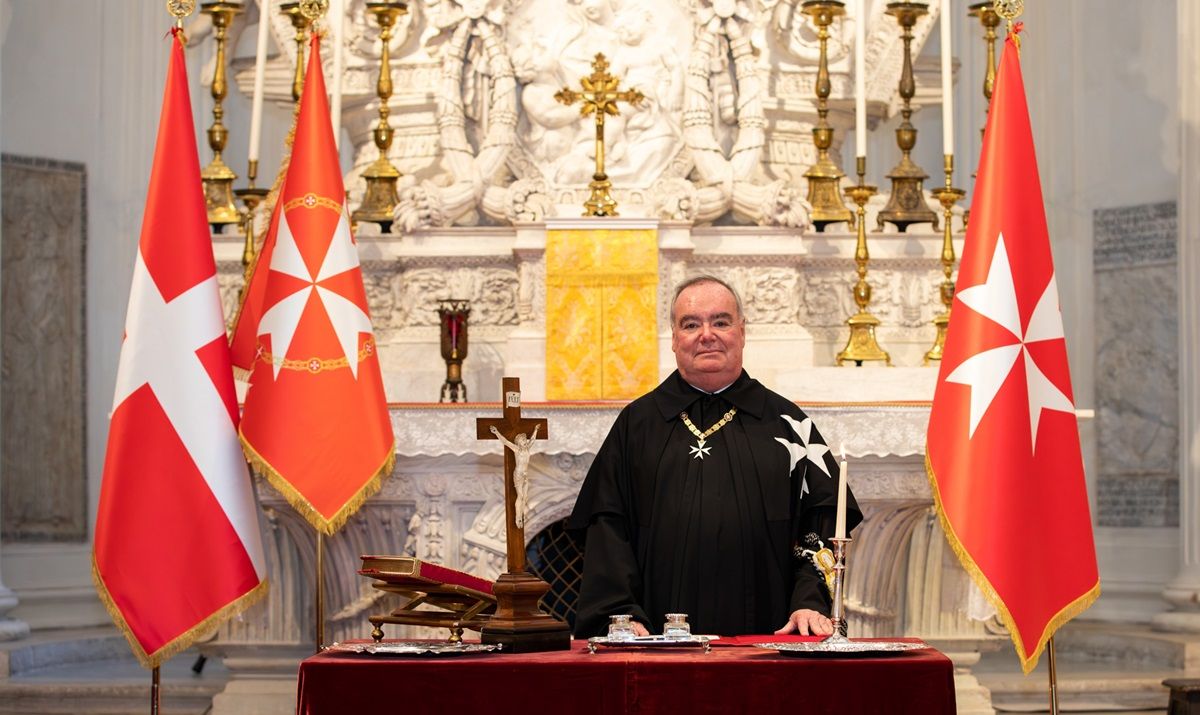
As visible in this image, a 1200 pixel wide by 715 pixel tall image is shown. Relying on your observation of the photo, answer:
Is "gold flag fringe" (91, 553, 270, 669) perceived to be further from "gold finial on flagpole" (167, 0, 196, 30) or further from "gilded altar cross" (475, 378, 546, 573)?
"gilded altar cross" (475, 378, 546, 573)

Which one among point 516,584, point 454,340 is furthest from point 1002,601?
point 516,584

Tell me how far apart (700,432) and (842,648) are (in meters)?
1.29

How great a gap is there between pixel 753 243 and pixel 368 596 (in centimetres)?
286

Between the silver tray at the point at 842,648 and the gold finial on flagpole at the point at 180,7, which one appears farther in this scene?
the gold finial on flagpole at the point at 180,7

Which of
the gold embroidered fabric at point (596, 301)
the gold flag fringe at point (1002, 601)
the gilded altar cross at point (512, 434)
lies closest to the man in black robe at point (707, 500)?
the gilded altar cross at point (512, 434)

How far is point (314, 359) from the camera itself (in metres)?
7.06

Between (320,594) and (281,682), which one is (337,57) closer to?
(320,594)

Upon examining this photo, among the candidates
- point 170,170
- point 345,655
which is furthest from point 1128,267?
point 345,655

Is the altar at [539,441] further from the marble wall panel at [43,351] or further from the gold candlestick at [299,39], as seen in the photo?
the marble wall panel at [43,351]

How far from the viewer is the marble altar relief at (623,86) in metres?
9.32

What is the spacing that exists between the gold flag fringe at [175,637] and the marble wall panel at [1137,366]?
5.17 meters

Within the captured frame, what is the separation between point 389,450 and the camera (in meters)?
7.12

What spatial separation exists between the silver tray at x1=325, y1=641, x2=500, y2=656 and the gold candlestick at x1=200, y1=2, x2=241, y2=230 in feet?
15.4

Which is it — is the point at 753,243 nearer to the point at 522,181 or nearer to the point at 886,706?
the point at 522,181
